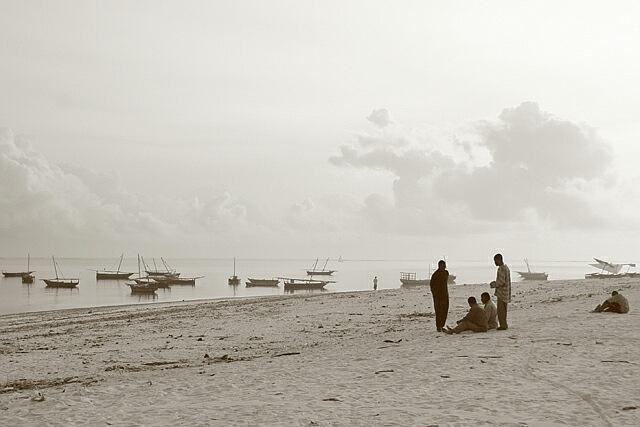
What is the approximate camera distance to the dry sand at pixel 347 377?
916 centimetres

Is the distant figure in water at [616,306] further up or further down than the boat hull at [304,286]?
further up

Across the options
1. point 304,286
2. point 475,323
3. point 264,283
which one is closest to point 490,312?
point 475,323

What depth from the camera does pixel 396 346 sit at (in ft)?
49.7

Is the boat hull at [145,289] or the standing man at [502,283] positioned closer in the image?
the standing man at [502,283]

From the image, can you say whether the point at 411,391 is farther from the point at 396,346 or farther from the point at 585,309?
the point at 585,309

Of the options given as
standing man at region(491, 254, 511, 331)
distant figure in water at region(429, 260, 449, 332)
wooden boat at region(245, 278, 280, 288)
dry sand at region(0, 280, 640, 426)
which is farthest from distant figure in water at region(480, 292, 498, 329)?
wooden boat at region(245, 278, 280, 288)

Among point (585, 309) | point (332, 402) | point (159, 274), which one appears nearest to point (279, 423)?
point (332, 402)

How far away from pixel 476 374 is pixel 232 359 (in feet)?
22.1

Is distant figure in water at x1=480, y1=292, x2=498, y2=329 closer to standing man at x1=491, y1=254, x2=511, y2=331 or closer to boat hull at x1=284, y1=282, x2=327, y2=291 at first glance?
standing man at x1=491, y1=254, x2=511, y2=331

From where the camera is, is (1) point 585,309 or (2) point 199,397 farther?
(1) point 585,309

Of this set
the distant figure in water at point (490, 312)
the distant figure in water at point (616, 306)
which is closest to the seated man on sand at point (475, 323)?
the distant figure in water at point (490, 312)

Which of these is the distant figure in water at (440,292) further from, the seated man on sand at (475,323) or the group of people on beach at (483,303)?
the seated man on sand at (475,323)

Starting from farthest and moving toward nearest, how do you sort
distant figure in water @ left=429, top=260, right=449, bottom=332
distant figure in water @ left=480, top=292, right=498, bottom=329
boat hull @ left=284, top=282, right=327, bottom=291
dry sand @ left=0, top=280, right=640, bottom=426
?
boat hull @ left=284, top=282, right=327, bottom=291
distant figure in water @ left=429, top=260, right=449, bottom=332
distant figure in water @ left=480, top=292, right=498, bottom=329
dry sand @ left=0, top=280, right=640, bottom=426

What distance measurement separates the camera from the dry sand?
9.16 m
